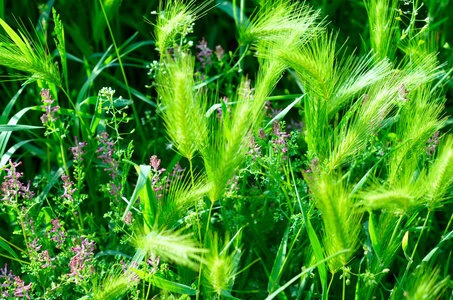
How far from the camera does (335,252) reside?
1.18 metres

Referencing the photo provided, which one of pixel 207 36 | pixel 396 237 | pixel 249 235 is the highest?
pixel 207 36

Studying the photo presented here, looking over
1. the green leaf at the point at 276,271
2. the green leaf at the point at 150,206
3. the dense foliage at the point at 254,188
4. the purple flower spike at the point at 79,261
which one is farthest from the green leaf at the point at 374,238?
the purple flower spike at the point at 79,261

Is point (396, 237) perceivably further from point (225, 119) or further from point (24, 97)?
point (24, 97)

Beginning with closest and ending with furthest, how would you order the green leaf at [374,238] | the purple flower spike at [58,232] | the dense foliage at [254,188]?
1. the dense foliage at [254,188]
2. the green leaf at [374,238]
3. the purple flower spike at [58,232]

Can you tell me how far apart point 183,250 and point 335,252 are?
362 millimetres

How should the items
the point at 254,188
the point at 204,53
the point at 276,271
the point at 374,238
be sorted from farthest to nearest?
1. the point at 204,53
2. the point at 254,188
3. the point at 276,271
4. the point at 374,238

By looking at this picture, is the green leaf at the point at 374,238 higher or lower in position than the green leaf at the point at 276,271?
higher

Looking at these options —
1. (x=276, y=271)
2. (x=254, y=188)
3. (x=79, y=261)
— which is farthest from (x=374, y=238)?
(x=79, y=261)

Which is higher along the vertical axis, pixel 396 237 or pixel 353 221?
pixel 353 221

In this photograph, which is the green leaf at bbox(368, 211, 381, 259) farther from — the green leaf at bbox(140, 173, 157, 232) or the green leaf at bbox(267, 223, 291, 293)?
the green leaf at bbox(140, 173, 157, 232)

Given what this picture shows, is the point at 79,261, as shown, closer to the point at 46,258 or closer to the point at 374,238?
the point at 46,258

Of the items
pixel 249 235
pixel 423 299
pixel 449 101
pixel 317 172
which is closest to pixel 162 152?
pixel 249 235

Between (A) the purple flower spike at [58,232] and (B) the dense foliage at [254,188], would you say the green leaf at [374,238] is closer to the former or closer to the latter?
(B) the dense foliage at [254,188]

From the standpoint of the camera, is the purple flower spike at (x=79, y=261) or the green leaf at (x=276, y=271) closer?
the purple flower spike at (x=79, y=261)
